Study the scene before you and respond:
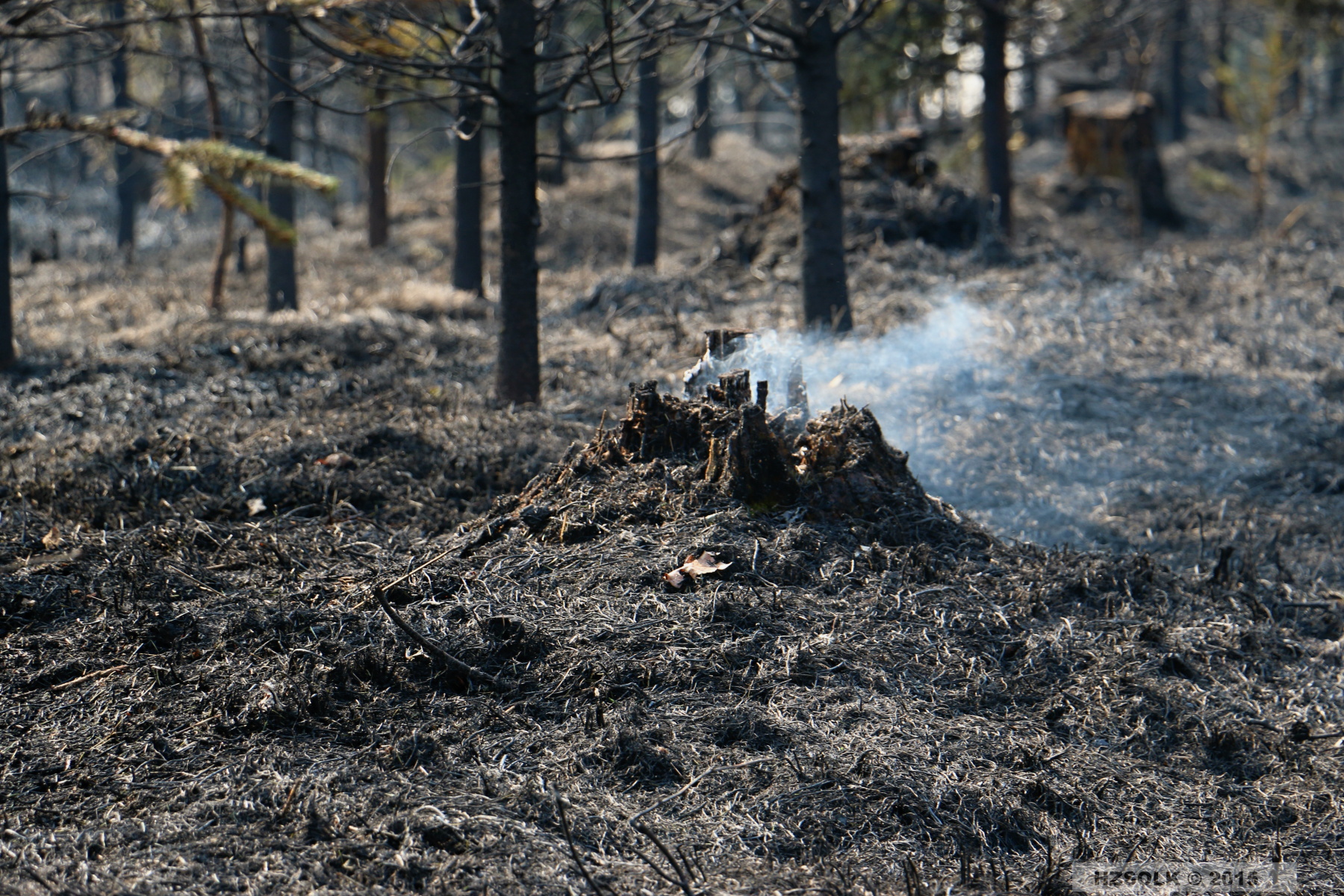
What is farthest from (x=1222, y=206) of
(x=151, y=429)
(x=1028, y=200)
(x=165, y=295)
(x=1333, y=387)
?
(x=151, y=429)

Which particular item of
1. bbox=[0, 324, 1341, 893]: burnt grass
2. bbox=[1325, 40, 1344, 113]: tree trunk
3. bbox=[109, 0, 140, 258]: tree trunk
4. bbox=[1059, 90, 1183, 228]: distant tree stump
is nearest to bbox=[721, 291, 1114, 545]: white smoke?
bbox=[0, 324, 1341, 893]: burnt grass

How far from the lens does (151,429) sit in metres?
6.51

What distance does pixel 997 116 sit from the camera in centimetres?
1380

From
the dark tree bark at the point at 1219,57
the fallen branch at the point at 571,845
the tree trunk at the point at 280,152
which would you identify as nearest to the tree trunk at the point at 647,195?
the tree trunk at the point at 280,152

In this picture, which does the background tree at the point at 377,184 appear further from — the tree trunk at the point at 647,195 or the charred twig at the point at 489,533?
the charred twig at the point at 489,533

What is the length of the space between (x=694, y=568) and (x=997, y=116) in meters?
11.3

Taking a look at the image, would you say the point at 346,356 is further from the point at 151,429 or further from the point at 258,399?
the point at 151,429

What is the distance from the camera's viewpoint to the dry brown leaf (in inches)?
167

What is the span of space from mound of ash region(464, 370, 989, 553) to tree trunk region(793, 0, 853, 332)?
3.35m

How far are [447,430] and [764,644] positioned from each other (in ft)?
10.3

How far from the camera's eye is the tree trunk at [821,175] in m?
8.17

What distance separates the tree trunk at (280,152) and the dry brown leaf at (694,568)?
26.1 feet

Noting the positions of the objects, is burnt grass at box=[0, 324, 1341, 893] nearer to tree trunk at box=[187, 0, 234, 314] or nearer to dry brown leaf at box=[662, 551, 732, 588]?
dry brown leaf at box=[662, 551, 732, 588]

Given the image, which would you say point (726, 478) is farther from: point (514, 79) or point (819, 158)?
point (819, 158)
